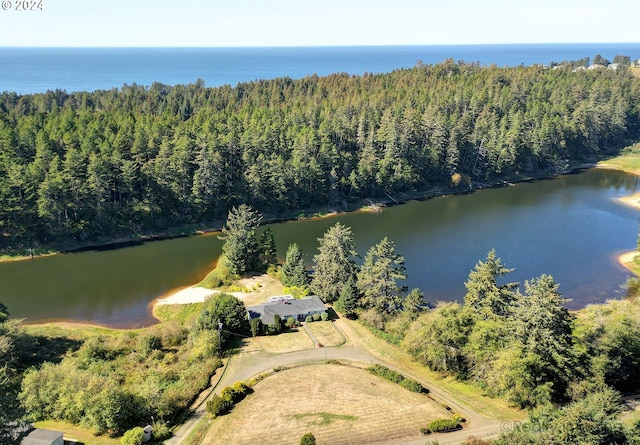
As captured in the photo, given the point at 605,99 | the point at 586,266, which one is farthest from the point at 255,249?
the point at 605,99

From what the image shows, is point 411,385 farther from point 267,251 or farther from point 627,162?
point 627,162

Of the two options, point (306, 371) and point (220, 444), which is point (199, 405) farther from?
point (306, 371)

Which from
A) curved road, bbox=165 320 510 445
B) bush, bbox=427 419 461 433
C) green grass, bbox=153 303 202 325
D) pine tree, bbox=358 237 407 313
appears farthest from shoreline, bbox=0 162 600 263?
bush, bbox=427 419 461 433

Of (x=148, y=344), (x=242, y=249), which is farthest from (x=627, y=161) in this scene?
(x=148, y=344)

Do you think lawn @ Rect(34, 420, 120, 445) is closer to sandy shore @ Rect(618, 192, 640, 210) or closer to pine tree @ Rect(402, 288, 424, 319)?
pine tree @ Rect(402, 288, 424, 319)

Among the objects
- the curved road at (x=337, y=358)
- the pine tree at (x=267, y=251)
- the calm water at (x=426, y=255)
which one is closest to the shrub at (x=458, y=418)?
the curved road at (x=337, y=358)
